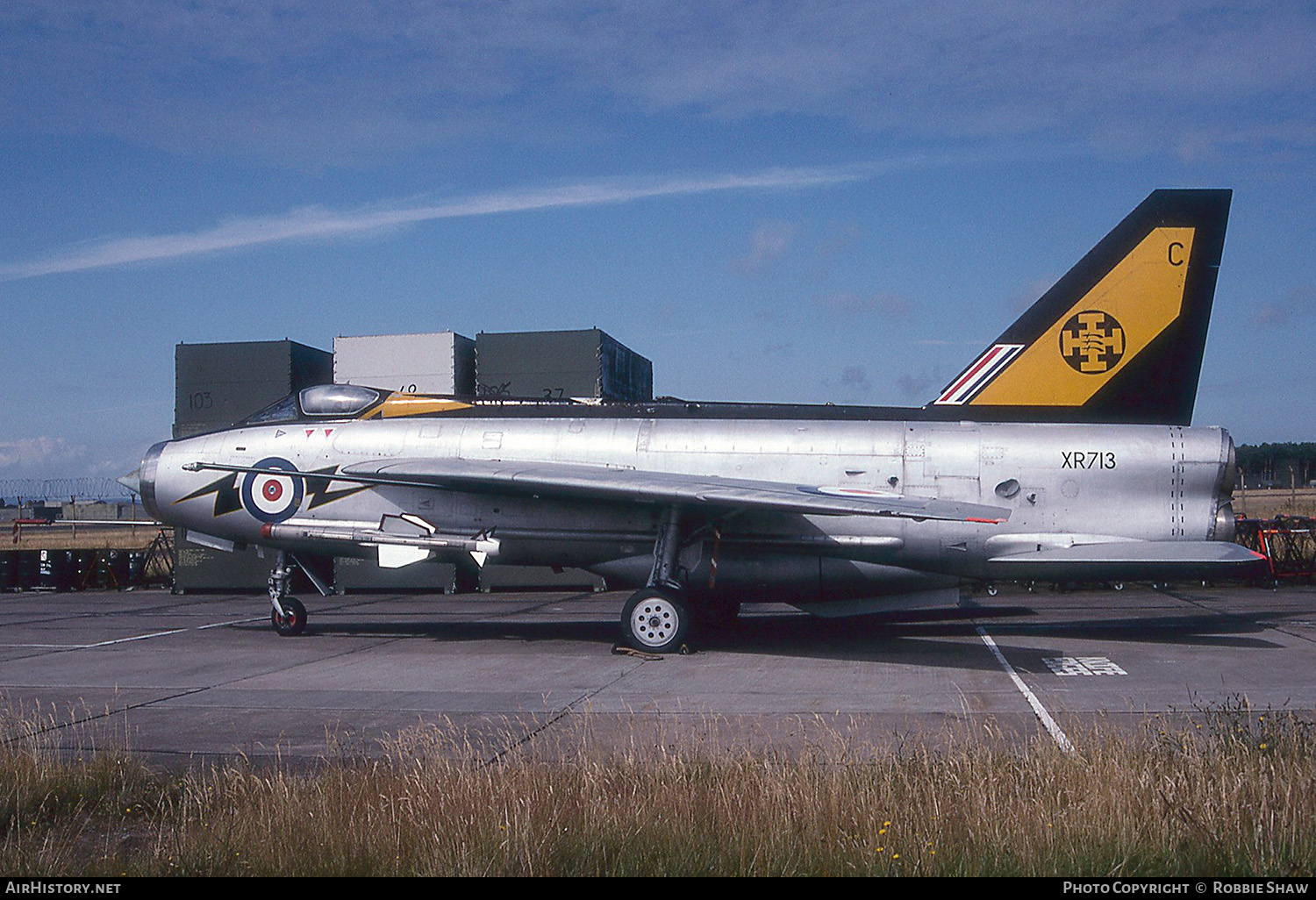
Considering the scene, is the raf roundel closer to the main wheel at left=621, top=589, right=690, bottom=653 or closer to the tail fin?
the main wheel at left=621, top=589, right=690, bottom=653

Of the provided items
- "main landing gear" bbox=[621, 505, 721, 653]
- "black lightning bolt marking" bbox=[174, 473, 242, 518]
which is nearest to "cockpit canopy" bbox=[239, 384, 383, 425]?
"black lightning bolt marking" bbox=[174, 473, 242, 518]

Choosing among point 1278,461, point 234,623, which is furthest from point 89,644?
point 1278,461

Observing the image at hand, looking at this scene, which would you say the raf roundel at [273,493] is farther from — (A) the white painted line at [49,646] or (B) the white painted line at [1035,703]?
(B) the white painted line at [1035,703]

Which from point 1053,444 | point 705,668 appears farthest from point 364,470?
point 1053,444

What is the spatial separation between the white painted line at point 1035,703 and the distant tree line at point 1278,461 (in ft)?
321

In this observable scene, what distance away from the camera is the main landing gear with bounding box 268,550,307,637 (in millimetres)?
15562

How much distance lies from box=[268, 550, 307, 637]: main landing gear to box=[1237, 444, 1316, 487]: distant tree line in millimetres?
100960

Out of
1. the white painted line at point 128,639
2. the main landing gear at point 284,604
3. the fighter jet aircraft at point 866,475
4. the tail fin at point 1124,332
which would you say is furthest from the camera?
the main landing gear at point 284,604

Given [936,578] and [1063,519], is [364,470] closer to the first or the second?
[936,578]

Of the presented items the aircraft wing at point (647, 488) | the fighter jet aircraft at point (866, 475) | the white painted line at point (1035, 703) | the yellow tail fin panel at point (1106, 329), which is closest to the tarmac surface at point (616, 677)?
the white painted line at point (1035, 703)

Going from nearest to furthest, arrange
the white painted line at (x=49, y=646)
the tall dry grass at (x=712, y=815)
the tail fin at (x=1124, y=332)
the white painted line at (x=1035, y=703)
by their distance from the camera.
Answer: the tall dry grass at (x=712, y=815), the white painted line at (x=1035, y=703), the tail fin at (x=1124, y=332), the white painted line at (x=49, y=646)

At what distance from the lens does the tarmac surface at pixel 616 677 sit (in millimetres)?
8562

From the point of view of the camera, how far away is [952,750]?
21.9 ft

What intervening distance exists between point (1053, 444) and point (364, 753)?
9.62 meters
